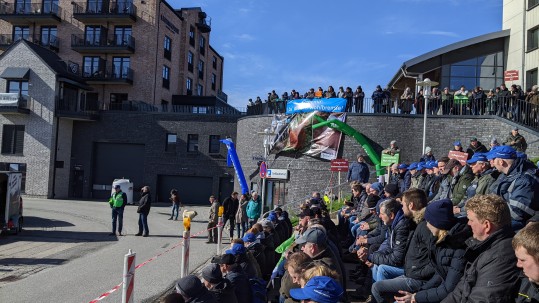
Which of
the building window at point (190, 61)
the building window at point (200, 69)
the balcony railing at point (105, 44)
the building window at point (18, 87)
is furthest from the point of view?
the building window at point (200, 69)

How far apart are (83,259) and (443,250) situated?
11.7 metres

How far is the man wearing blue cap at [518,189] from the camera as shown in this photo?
516 centimetres

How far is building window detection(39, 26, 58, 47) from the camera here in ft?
144

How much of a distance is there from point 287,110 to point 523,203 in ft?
77.5

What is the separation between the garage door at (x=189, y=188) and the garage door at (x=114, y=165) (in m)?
2.02

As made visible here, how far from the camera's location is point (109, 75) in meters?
43.0

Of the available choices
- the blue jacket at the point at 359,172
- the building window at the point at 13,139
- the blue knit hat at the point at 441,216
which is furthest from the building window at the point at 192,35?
the blue knit hat at the point at 441,216

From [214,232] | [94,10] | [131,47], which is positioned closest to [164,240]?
[214,232]

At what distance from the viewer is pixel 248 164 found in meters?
32.2

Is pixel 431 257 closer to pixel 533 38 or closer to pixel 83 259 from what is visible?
pixel 83 259

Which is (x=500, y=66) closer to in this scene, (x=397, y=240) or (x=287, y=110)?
(x=287, y=110)

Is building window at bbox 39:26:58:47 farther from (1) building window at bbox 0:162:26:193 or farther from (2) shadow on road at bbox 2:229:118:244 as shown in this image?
(2) shadow on road at bbox 2:229:118:244

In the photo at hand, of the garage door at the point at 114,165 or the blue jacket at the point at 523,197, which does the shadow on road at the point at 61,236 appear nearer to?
the blue jacket at the point at 523,197

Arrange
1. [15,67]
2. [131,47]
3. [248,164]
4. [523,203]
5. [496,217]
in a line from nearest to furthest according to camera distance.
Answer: [496,217] < [523,203] < [248,164] < [15,67] < [131,47]
